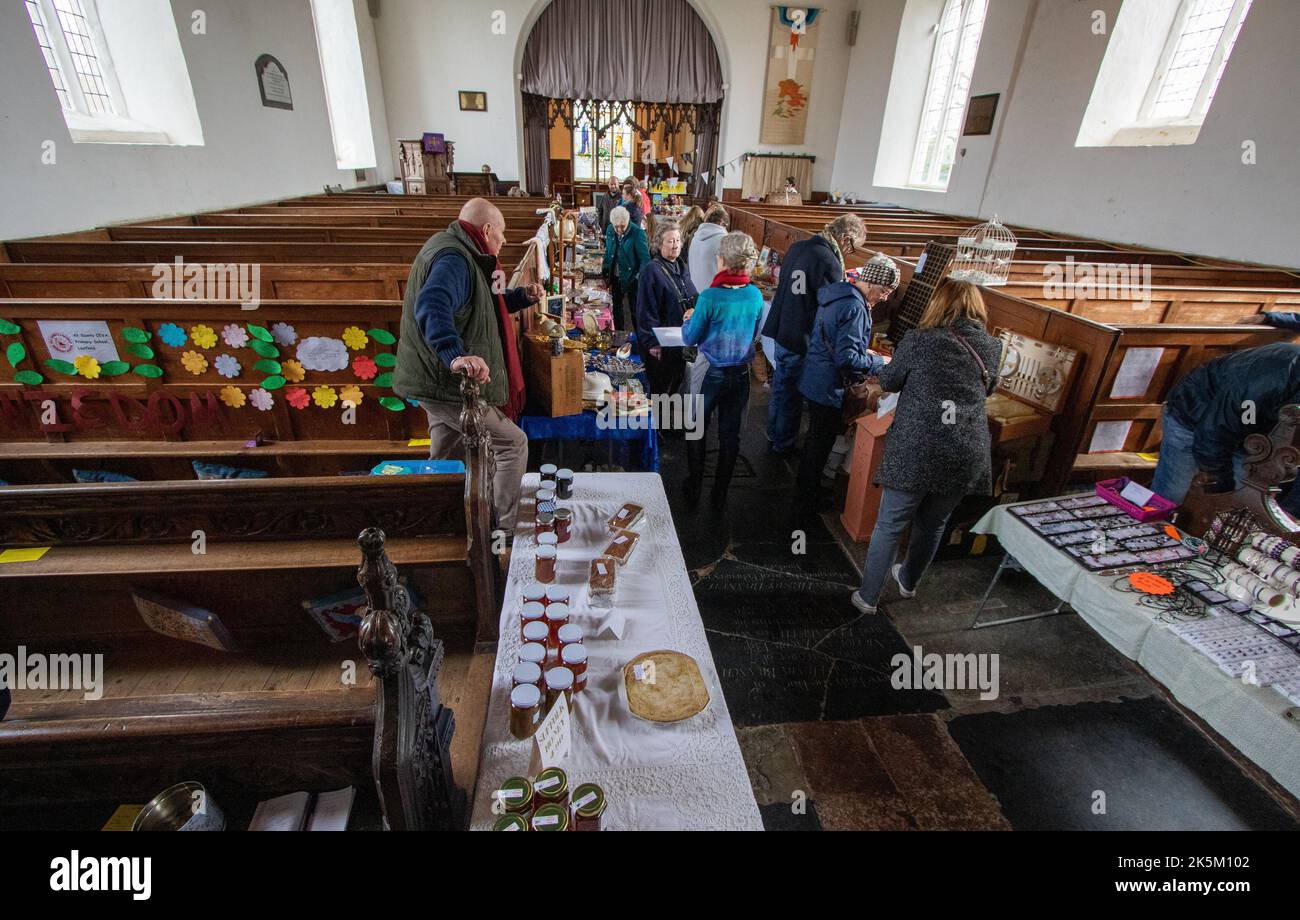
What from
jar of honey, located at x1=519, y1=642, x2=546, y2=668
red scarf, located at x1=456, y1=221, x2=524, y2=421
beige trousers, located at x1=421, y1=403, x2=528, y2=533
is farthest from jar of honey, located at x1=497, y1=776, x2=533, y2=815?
red scarf, located at x1=456, y1=221, x2=524, y2=421

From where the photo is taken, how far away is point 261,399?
11.2 feet

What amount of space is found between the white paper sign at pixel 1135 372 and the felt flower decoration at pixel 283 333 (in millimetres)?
4709

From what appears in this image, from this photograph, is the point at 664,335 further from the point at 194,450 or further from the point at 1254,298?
the point at 1254,298

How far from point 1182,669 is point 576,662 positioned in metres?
2.12

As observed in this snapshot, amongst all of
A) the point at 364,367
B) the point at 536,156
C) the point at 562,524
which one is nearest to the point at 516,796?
the point at 562,524

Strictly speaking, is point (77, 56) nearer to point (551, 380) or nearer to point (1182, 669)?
point (551, 380)

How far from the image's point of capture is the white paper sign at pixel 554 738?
4.74 feet

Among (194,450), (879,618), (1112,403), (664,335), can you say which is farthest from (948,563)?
(194,450)

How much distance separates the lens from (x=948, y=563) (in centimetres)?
380

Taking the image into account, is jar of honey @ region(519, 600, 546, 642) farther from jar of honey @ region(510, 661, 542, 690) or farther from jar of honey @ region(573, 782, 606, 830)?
jar of honey @ region(573, 782, 606, 830)

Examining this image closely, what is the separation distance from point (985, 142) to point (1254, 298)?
6341 millimetres

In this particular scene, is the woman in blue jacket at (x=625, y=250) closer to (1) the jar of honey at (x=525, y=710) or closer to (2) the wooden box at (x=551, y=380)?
(2) the wooden box at (x=551, y=380)

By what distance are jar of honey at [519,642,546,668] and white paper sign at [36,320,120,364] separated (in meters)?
3.24

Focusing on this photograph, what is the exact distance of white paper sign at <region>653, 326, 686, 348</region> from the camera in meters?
4.13
